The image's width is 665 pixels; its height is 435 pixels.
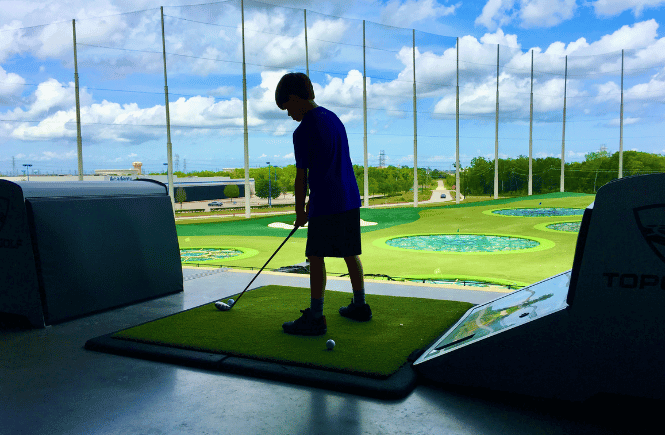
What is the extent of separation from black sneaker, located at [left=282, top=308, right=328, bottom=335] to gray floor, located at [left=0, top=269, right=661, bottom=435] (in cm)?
49

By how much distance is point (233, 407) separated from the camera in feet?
5.74

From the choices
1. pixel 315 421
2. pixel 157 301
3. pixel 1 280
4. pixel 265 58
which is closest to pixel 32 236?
pixel 1 280

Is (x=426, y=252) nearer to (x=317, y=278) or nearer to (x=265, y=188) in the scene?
(x=317, y=278)

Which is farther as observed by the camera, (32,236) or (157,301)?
(157,301)

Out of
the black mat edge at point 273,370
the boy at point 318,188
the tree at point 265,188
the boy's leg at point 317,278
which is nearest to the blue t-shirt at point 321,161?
the boy at point 318,188

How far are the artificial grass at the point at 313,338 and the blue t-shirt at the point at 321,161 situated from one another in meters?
0.61

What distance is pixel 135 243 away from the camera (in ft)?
11.1

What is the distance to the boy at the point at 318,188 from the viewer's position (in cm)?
247

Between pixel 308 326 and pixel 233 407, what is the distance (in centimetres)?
76

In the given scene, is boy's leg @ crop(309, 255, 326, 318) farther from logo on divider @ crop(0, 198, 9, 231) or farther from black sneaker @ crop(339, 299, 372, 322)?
logo on divider @ crop(0, 198, 9, 231)

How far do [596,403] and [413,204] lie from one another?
19.2 metres

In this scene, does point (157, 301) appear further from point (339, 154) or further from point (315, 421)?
point (315, 421)

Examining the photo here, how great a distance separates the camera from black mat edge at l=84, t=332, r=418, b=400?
1832mm

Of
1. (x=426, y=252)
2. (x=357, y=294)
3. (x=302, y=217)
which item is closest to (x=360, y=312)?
(x=357, y=294)
